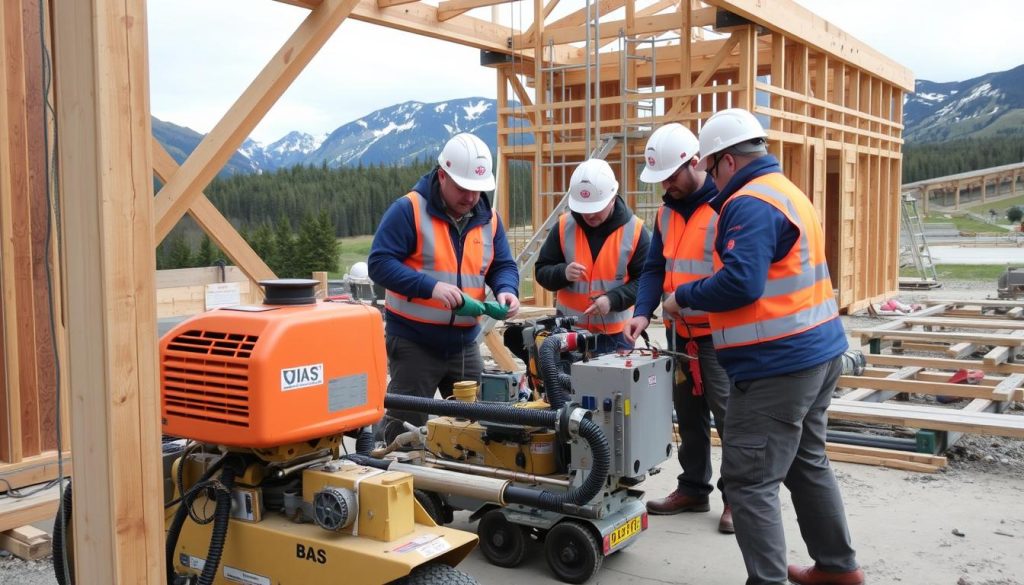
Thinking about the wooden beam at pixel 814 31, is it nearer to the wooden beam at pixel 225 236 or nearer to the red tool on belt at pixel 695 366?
the wooden beam at pixel 225 236

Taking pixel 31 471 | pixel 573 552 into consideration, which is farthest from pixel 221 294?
pixel 573 552

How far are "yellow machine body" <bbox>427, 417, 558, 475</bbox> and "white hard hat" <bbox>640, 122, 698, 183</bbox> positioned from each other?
1.39 meters

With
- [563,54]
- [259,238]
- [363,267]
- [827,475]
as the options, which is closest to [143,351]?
[827,475]

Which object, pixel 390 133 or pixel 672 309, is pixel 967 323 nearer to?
pixel 672 309

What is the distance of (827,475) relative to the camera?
3.76 metres

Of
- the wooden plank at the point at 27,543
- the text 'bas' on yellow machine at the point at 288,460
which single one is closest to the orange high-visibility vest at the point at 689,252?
the text 'bas' on yellow machine at the point at 288,460

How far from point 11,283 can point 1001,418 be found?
5942mm

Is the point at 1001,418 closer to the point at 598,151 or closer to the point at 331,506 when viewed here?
the point at 331,506

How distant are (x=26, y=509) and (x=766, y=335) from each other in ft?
12.2

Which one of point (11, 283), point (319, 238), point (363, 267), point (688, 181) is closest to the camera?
point (688, 181)

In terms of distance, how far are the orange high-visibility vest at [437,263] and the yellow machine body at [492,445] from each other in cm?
53

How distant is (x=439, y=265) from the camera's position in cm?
450

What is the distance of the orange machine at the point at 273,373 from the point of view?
2.71m

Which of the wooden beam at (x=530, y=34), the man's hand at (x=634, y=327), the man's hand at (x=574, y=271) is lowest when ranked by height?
the man's hand at (x=634, y=327)
